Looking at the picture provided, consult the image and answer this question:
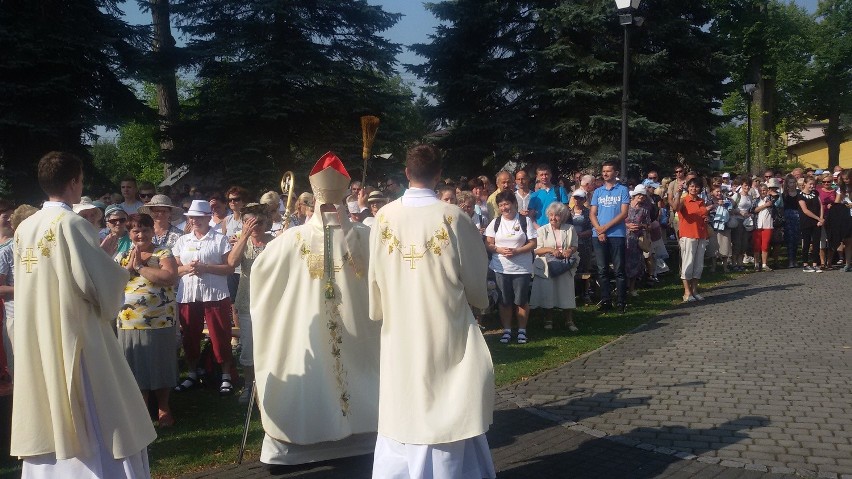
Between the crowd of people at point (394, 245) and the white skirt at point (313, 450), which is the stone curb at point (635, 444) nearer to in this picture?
the crowd of people at point (394, 245)

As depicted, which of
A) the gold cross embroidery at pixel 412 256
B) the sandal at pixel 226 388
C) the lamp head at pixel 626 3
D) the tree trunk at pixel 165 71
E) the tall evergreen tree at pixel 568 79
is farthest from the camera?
the tall evergreen tree at pixel 568 79

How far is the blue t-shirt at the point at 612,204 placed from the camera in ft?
40.1

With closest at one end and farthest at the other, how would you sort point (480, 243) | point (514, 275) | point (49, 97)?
point (480, 243), point (514, 275), point (49, 97)

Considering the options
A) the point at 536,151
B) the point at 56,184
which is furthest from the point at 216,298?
the point at 536,151

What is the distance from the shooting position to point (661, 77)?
2577 centimetres

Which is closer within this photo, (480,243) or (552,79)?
(480,243)

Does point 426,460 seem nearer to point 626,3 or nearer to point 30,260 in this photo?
point 30,260

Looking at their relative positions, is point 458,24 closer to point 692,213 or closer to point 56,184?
point 692,213

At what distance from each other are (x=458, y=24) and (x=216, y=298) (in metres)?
19.7

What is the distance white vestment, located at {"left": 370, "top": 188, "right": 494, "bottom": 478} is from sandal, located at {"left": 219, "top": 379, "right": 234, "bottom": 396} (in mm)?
3568

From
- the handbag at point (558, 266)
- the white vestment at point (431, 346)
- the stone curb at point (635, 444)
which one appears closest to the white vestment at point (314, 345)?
the white vestment at point (431, 346)

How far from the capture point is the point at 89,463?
471cm

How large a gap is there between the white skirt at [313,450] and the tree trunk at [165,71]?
61.0 feet

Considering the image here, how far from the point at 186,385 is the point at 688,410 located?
16.1 ft
